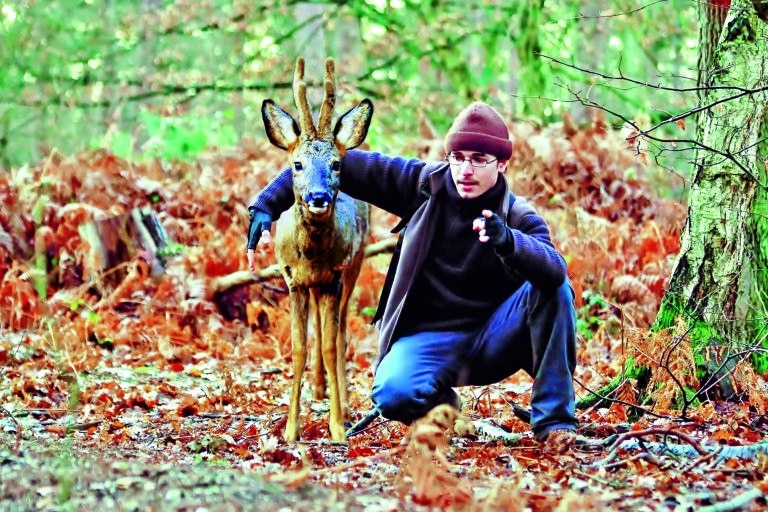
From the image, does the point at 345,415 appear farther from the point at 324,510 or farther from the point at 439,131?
the point at 439,131

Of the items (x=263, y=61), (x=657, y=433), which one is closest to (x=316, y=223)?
(x=657, y=433)

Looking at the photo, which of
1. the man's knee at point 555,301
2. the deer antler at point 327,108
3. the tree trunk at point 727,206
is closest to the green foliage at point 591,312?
the tree trunk at point 727,206

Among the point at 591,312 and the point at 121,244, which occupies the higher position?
the point at 121,244

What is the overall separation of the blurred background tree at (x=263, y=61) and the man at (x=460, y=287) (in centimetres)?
714

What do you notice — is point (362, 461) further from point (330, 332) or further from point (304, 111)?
point (304, 111)

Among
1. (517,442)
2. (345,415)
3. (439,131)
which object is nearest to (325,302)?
(345,415)

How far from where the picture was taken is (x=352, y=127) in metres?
5.39

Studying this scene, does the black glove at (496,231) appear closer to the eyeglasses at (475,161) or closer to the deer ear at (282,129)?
the eyeglasses at (475,161)

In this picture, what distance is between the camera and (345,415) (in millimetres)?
6348

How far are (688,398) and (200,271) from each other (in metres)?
5.83

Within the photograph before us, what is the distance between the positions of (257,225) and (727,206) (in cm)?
275

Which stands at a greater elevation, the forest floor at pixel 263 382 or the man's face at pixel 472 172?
the man's face at pixel 472 172

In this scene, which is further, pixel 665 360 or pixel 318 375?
pixel 318 375

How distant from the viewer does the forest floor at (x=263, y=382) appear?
12.4ft
